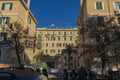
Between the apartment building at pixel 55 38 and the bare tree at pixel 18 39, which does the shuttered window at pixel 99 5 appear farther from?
the apartment building at pixel 55 38

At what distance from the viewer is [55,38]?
65750mm

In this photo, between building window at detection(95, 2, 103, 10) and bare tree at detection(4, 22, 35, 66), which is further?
building window at detection(95, 2, 103, 10)

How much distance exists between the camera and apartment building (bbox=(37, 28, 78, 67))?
64688 millimetres

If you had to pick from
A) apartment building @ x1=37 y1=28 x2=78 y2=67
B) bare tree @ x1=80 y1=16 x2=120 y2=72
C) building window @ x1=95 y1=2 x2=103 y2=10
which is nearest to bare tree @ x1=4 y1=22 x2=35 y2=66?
bare tree @ x1=80 y1=16 x2=120 y2=72

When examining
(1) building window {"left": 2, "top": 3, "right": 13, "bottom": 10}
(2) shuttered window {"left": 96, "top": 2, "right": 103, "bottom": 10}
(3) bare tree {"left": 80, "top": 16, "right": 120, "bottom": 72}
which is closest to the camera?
(3) bare tree {"left": 80, "top": 16, "right": 120, "bottom": 72}

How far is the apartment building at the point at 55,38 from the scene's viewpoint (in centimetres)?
6469

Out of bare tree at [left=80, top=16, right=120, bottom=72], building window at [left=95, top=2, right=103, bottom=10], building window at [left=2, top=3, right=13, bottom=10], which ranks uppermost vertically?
building window at [left=2, top=3, right=13, bottom=10]

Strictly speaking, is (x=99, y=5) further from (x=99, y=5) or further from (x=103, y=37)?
(x=103, y=37)

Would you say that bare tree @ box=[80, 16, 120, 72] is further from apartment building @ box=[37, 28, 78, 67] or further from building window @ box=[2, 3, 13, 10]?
apartment building @ box=[37, 28, 78, 67]

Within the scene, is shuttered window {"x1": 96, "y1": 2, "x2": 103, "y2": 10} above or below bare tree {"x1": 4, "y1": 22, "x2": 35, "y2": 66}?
above

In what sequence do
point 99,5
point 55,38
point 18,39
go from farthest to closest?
point 55,38
point 99,5
point 18,39

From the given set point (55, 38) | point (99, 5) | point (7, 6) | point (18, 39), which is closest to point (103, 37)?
point (18, 39)

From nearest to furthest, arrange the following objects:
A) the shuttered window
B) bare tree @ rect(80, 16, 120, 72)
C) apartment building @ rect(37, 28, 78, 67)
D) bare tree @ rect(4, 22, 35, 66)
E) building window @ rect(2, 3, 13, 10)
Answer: bare tree @ rect(80, 16, 120, 72) < bare tree @ rect(4, 22, 35, 66) < the shuttered window < building window @ rect(2, 3, 13, 10) < apartment building @ rect(37, 28, 78, 67)

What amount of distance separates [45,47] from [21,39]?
38175 mm
